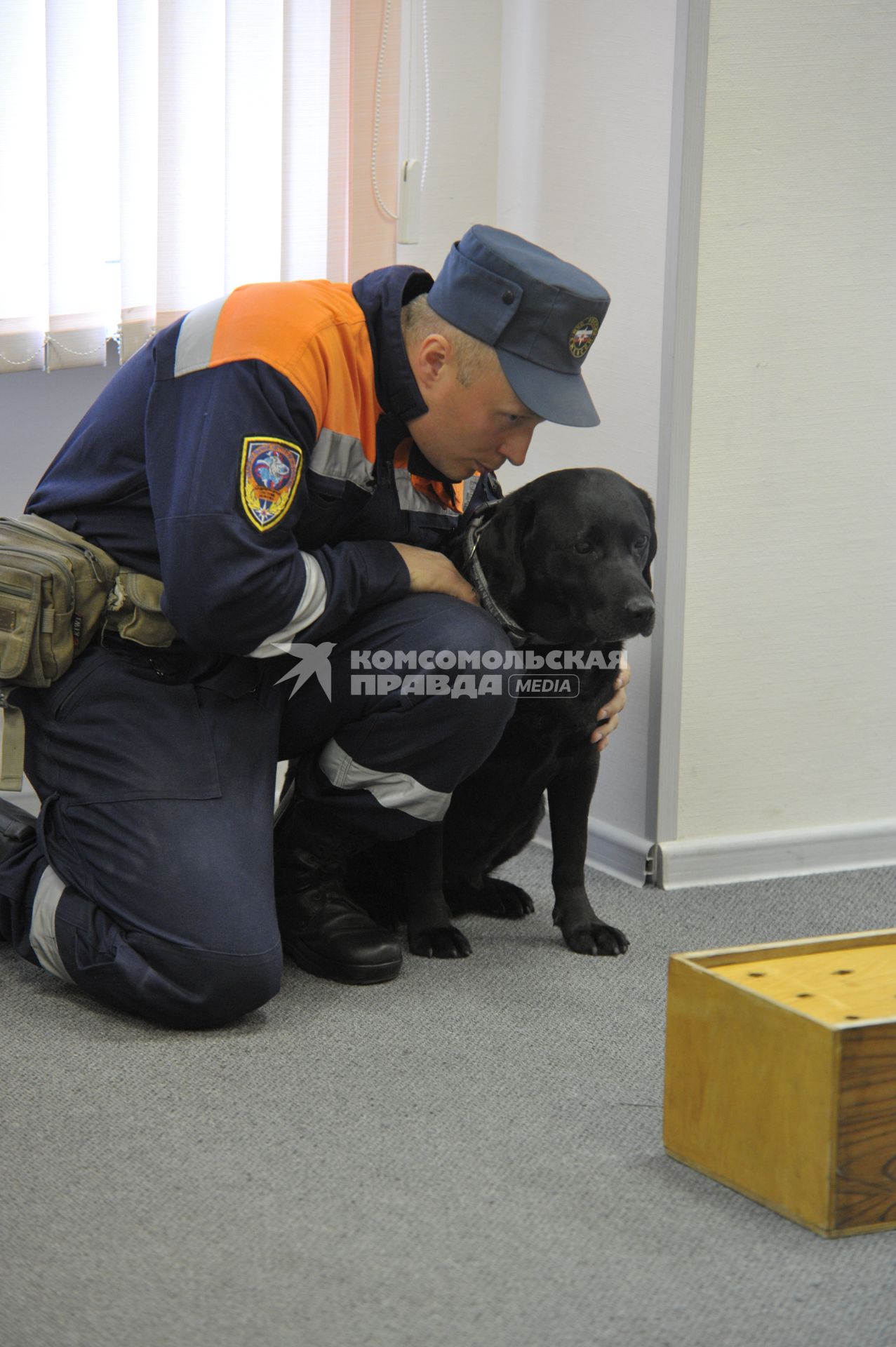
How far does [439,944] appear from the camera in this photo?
6.15 feet

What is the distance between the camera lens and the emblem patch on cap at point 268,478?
154cm

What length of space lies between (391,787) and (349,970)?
25 centimetres

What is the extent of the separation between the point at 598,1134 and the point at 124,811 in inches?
27.5

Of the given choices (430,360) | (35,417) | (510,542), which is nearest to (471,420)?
(430,360)

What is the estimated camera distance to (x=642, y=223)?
215 cm

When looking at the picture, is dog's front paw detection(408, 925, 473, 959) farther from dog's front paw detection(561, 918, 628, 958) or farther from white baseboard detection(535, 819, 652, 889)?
white baseboard detection(535, 819, 652, 889)

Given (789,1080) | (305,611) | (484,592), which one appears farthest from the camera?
(484,592)

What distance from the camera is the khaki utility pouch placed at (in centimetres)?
162

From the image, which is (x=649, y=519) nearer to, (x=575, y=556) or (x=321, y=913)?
(x=575, y=556)

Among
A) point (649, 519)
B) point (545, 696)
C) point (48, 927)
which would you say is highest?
point (649, 519)

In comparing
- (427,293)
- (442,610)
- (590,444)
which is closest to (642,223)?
(590,444)

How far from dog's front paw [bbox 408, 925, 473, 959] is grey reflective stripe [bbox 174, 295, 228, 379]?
84 centimetres

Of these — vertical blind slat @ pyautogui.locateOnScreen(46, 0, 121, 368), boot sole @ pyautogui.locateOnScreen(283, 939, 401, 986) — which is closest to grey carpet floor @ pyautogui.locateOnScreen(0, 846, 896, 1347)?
boot sole @ pyautogui.locateOnScreen(283, 939, 401, 986)

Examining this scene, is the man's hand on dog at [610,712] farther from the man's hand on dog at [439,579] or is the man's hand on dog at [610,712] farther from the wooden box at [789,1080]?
the wooden box at [789,1080]
